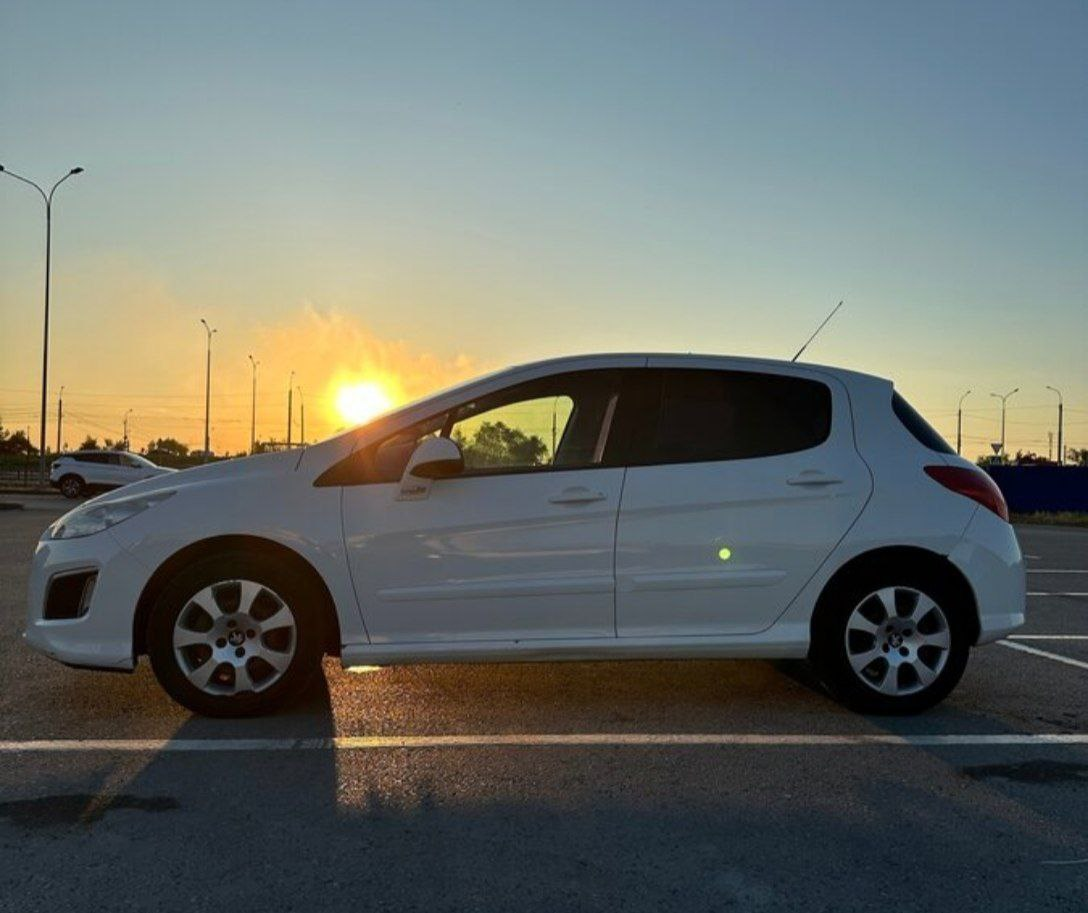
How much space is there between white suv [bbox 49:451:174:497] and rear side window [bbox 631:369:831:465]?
2927 centimetres

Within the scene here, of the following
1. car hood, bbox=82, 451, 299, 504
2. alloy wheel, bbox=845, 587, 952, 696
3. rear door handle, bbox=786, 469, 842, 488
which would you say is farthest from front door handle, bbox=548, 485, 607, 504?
alloy wheel, bbox=845, 587, 952, 696

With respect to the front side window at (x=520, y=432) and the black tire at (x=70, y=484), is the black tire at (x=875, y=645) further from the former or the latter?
the black tire at (x=70, y=484)

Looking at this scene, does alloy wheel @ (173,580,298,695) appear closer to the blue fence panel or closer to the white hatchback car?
the white hatchback car

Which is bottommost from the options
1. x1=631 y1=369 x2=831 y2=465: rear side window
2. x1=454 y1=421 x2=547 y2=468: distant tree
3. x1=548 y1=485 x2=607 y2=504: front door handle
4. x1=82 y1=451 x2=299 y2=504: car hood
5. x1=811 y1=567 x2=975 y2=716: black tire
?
x1=811 y1=567 x2=975 y2=716: black tire

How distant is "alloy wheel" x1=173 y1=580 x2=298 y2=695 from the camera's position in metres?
4.37

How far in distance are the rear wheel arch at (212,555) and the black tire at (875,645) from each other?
2.30 metres

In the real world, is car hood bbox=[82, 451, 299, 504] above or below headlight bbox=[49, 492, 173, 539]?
above

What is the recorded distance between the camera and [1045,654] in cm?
Result: 620

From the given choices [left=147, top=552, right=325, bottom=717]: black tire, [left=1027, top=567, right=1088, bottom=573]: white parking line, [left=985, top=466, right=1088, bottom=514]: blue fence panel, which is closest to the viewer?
[left=147, top=552, right=325, bottom=717]: black tire

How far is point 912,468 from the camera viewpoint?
474cm

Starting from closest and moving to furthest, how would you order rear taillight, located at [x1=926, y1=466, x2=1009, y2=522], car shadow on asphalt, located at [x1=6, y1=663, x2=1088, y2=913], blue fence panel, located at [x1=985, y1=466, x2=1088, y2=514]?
car shadow on asphalt, located at [x1=6, y1=663, x2=1088, y2=913] → rear taillight, located at [x1=926, y1=466, x2=1009, y2=522] → blue fence panel, located at [x1=985, y1=466, x2=1088, y2=514]

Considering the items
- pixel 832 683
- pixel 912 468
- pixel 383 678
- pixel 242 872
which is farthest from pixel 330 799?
pixel 912 468

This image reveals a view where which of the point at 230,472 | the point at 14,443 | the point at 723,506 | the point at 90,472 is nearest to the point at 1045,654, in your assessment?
the point at 723,506

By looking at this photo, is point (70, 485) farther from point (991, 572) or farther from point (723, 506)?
point (991, 572)
